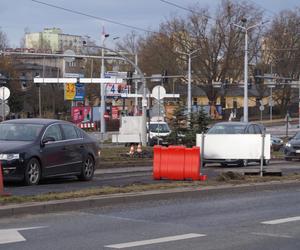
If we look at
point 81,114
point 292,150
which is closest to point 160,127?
point 292,150

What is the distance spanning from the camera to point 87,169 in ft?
57.5

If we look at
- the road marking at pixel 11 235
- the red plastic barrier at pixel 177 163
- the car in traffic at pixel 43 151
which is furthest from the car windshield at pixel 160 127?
the road marking at pixel 11 235

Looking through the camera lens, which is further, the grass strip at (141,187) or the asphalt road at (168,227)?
the grass strip at (141,187)

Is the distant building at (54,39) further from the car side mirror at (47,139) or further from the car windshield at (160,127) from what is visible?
the car side mirror at (47,139)

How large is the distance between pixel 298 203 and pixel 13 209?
18.3 feet

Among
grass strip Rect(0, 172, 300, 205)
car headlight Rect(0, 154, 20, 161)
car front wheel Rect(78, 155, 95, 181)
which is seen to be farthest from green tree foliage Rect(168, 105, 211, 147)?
car headlight Rect(0, 154, 20, 161)

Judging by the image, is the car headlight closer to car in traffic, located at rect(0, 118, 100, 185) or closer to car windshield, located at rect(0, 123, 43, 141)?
car in traffic, located at rect(0, 118, 100, 185)

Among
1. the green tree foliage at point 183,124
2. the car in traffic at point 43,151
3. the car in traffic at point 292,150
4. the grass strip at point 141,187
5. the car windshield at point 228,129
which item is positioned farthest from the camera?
the green tree foliage at point 183,124

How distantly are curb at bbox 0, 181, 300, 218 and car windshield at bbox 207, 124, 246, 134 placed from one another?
31.5ft

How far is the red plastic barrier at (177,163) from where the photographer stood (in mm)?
16516

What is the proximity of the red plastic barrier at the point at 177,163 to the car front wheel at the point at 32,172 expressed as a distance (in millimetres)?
2921

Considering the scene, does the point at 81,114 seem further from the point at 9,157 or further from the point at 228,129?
the point at 9,157

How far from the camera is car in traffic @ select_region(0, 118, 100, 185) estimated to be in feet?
49.0

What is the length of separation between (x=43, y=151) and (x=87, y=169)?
214 cm
